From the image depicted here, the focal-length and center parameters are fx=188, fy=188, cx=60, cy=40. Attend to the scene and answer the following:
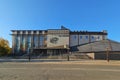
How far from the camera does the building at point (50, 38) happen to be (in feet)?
321

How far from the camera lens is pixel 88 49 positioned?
66.7 m

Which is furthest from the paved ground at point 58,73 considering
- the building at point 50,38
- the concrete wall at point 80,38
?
the concrete wall at point 80,38

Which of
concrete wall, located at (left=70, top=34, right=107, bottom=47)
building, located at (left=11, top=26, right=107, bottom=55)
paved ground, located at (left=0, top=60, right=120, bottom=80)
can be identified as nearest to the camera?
paved ground, located at (left=0, top=60, right=120, bottom=80)

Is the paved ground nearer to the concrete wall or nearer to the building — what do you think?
the building

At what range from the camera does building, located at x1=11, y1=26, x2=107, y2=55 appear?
9794cm

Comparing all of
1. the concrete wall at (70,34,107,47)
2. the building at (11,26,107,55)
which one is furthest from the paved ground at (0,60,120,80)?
the concrete wall at (70,34,107,47)

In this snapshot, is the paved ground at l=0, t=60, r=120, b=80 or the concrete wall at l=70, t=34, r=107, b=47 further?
the concrete wall at l=70, t=34, r=107, b=47

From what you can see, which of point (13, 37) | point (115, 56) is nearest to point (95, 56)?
point (115, 56)

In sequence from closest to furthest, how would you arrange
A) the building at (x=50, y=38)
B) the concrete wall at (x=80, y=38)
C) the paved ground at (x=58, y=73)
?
1. the paved ground at (x=58, y=73)
2. the building at (x=50, y=38)
3. the concrete wall at (x=80, y=38)

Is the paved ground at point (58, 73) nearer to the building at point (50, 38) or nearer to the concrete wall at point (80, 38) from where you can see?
the building at point (50, 38)

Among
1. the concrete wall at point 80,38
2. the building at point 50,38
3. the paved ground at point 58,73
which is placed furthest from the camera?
the concrete wall at point 80,38

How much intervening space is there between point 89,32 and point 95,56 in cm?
4533

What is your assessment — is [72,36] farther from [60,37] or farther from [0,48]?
[0,48]

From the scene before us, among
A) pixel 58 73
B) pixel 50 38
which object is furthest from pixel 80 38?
pixel 58 73
